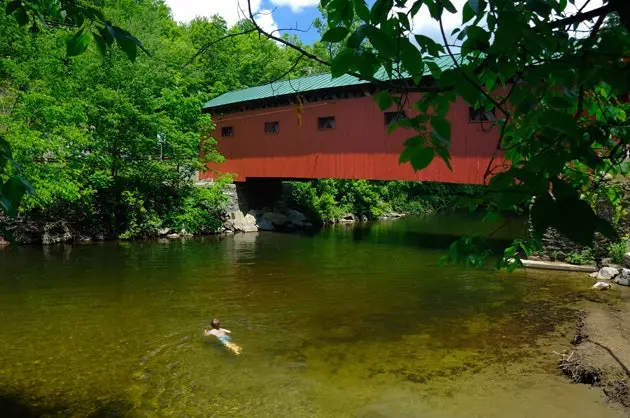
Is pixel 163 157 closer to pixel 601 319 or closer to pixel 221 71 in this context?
pixel 221 71

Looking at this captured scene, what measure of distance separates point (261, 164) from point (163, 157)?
4.01 metres

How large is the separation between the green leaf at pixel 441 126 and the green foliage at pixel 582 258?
1271 centimetres

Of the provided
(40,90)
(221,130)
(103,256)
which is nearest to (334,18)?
(103,256)

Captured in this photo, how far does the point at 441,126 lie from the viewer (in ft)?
A: 4.34

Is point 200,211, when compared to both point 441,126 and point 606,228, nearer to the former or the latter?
point 441,126

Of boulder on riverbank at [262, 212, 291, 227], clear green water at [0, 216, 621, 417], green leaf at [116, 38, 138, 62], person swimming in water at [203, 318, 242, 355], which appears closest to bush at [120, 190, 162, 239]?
clear green water at [0, 216, 621, 417]

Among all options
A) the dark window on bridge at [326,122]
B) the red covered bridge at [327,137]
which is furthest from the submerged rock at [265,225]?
A: the dark window on bridge at [326,122]

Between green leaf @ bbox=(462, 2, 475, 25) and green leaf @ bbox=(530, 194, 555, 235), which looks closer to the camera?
green leaf @ bbox=(530, 194, 555, 235)

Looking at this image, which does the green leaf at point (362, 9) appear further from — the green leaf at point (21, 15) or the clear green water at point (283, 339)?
the clear green water at point (283, 339)

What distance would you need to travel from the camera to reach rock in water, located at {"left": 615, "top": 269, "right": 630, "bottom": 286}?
10.6 meters

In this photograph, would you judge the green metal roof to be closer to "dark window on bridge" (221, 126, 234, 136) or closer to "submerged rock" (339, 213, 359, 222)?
"dark window on bridge" (221, 126, 234, 136)

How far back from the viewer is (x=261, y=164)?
21.0 meters

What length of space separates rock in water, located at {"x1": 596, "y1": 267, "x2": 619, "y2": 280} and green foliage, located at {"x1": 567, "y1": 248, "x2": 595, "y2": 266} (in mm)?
1056

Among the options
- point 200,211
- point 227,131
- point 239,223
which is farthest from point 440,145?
point 227,131
